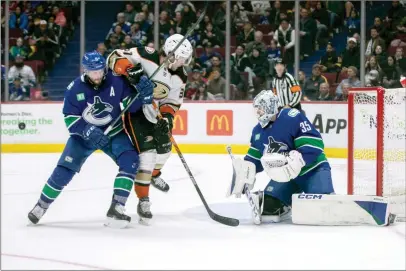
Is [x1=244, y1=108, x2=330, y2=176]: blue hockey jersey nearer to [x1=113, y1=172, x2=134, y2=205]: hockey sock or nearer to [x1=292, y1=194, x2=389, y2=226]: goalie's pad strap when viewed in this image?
[x1=292, y1=194, x2=389, y2=226]: goalie's pad strap

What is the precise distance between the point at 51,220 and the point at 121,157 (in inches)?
24.1

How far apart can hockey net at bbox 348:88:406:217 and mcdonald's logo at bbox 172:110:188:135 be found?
12.8 ft

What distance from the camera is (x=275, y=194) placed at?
4613 mm

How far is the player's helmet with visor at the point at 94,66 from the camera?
13.7ft

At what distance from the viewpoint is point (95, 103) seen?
4309mm

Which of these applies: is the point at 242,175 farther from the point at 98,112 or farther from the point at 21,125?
the point at 21,125

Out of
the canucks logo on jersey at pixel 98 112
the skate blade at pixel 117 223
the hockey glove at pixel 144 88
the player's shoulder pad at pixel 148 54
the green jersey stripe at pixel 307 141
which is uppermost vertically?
the player's shoulder pad at pixel 148 54

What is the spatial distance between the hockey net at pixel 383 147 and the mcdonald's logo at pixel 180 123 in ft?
12.8

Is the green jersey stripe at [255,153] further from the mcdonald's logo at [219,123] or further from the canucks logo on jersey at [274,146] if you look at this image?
the mcdonald's logo at [219,123]

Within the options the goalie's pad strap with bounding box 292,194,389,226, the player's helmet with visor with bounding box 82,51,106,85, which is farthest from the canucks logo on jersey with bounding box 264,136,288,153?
the player's helmet with visor with bounding box 82,51,106,85

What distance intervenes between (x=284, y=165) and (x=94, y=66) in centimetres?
112

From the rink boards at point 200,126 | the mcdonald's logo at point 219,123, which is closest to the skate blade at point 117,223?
the rink boards at point 200,126

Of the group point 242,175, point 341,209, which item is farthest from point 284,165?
point 341,209

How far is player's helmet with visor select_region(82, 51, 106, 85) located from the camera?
4.18m
